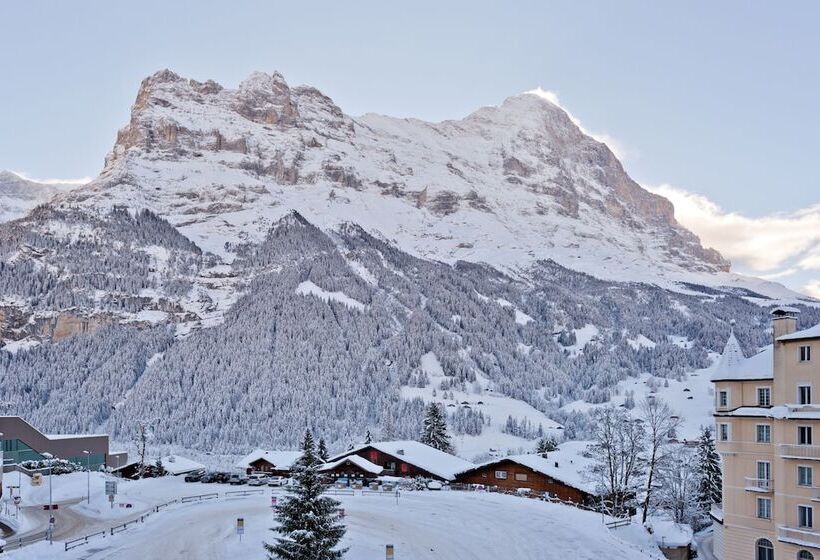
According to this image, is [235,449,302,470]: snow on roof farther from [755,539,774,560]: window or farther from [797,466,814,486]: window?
[797,466,814,486]: window

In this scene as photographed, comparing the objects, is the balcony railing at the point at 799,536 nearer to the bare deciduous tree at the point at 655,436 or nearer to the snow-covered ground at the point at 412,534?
the snow-covered ground at the point at 412,534

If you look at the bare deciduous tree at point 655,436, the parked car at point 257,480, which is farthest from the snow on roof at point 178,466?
the bare deciduous tree at point 655,436

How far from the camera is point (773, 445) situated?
49125mm

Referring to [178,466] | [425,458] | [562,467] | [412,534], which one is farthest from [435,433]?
[412,534]

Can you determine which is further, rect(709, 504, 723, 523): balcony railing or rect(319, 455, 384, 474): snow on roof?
rect(319, 455, 384, 474): snow on roof

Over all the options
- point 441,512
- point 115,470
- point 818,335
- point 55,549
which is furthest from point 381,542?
point 115,470

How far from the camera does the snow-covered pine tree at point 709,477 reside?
77.9m

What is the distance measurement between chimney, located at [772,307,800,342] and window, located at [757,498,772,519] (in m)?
10.3

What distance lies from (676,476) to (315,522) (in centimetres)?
5397

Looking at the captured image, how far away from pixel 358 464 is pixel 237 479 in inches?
618

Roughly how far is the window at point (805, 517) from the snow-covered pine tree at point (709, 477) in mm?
30323

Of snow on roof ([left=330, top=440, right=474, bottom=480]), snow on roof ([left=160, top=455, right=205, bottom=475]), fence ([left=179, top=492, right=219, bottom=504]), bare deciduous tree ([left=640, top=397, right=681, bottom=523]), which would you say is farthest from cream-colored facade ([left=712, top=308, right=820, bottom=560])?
snow on roof ([left=160, top=455, right=205, bottom=475])

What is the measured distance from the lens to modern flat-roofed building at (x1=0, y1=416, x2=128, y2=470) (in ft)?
352

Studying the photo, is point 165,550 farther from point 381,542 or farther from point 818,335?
point 818,335
